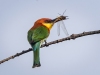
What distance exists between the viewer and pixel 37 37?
3.12 metres

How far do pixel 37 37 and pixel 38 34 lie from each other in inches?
5.1

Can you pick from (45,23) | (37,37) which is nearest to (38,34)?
(37,37)

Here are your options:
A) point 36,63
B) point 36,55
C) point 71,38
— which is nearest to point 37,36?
point 36,55

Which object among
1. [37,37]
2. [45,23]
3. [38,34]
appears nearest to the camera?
[45,23]

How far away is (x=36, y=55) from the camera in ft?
9.89

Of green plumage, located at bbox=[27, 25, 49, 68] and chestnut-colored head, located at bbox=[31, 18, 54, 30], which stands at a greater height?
chestnut-colored head, located at bbox=[31, 18, 54, 30]

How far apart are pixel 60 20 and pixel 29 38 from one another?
903 millimetres

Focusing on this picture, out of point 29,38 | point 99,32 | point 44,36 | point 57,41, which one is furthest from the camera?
point 44,36

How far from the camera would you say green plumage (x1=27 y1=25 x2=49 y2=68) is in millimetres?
2913

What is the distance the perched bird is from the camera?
2.87 metres

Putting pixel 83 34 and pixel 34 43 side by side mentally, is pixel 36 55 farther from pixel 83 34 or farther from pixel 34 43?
pixel 83 34

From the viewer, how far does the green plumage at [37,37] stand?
291 centimetres

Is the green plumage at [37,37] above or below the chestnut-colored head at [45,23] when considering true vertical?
below

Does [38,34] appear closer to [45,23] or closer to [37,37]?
[37,37]
